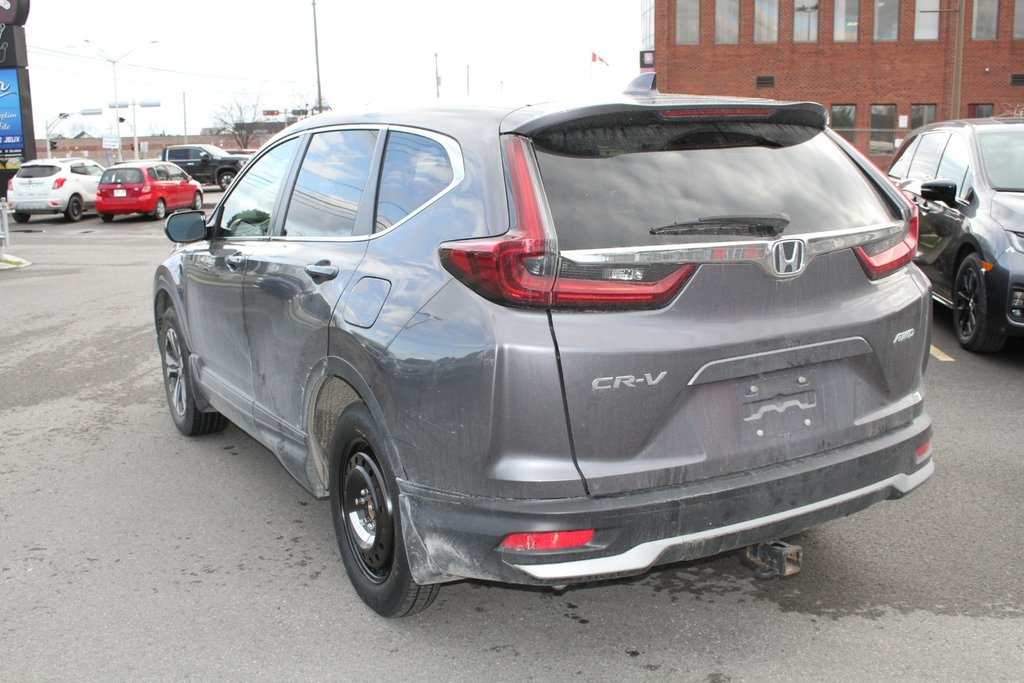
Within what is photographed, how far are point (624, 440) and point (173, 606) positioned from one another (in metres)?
2.00

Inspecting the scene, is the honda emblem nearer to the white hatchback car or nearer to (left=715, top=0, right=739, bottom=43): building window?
the white hatchback car

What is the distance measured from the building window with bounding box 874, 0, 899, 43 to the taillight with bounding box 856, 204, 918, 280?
50.0 metres

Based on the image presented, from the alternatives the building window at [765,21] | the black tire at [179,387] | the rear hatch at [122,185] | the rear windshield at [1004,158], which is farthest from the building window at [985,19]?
the black tire at [179,387]

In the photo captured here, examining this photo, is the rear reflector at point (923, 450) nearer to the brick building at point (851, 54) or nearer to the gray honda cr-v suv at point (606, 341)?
the gray honda cr-v suv at point (606, 341)

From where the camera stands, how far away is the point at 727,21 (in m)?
49.2

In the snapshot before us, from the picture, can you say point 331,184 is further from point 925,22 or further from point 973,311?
point 925,22

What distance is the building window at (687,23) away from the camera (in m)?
49.4

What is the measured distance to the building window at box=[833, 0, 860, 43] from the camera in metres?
48.3

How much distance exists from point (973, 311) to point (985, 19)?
47.4 metres

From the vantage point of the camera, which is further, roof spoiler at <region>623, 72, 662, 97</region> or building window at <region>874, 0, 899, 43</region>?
building window at <region>874, 0, 899, 43</region>

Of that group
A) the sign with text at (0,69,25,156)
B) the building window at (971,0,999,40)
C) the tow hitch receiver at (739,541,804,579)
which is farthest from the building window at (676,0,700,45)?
the tow hitch receiver at (739,541,804,579)

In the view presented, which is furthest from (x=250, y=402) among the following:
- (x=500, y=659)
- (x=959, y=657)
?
(x=959, y=657)

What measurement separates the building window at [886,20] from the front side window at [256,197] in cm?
4954

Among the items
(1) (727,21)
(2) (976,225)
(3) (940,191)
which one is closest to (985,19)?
(1) (727,21)
